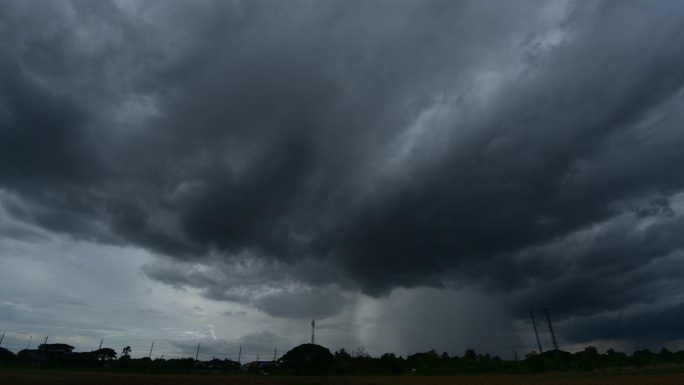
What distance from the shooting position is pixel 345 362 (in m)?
126

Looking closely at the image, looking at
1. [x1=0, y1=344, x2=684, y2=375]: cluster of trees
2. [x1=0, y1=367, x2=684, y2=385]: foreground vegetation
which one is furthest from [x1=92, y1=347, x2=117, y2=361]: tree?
[x1=0, y1=367, x2=684, y2=385]: foreground vegetation

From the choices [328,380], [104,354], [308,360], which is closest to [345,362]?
[308,360]

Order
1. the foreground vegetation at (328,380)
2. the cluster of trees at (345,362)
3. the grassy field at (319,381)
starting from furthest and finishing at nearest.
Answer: the cluster of trees at (345,362) → the foreground vegetation at (328,380) → the grassy field at (319,381)

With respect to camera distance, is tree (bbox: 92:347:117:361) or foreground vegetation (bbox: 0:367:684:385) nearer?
foreground vegetation (bbox: 0:367:684:385)

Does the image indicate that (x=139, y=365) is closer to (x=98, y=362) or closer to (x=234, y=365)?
(x=98, y=362)

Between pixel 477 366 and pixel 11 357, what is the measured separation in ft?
483

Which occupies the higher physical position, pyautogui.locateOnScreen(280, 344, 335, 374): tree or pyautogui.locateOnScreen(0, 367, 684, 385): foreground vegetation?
pyautogui.locateOnScreen(280, 344, 335, 374): tree

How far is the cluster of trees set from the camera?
117 meters

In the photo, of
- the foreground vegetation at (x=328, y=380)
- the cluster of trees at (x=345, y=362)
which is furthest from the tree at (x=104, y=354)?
the foreground vegetation at (x=328, y=380)

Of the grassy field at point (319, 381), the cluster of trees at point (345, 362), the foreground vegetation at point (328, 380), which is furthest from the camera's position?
the cluster of trees at point (345, 362)

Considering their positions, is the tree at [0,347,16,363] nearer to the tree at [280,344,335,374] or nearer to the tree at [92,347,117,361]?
the tree at [92,347,117,361]

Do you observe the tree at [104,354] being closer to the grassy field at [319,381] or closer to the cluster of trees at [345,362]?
the cluster of trees at [345,362]

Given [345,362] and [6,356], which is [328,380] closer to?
[345,362]

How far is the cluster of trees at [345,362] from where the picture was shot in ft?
385
